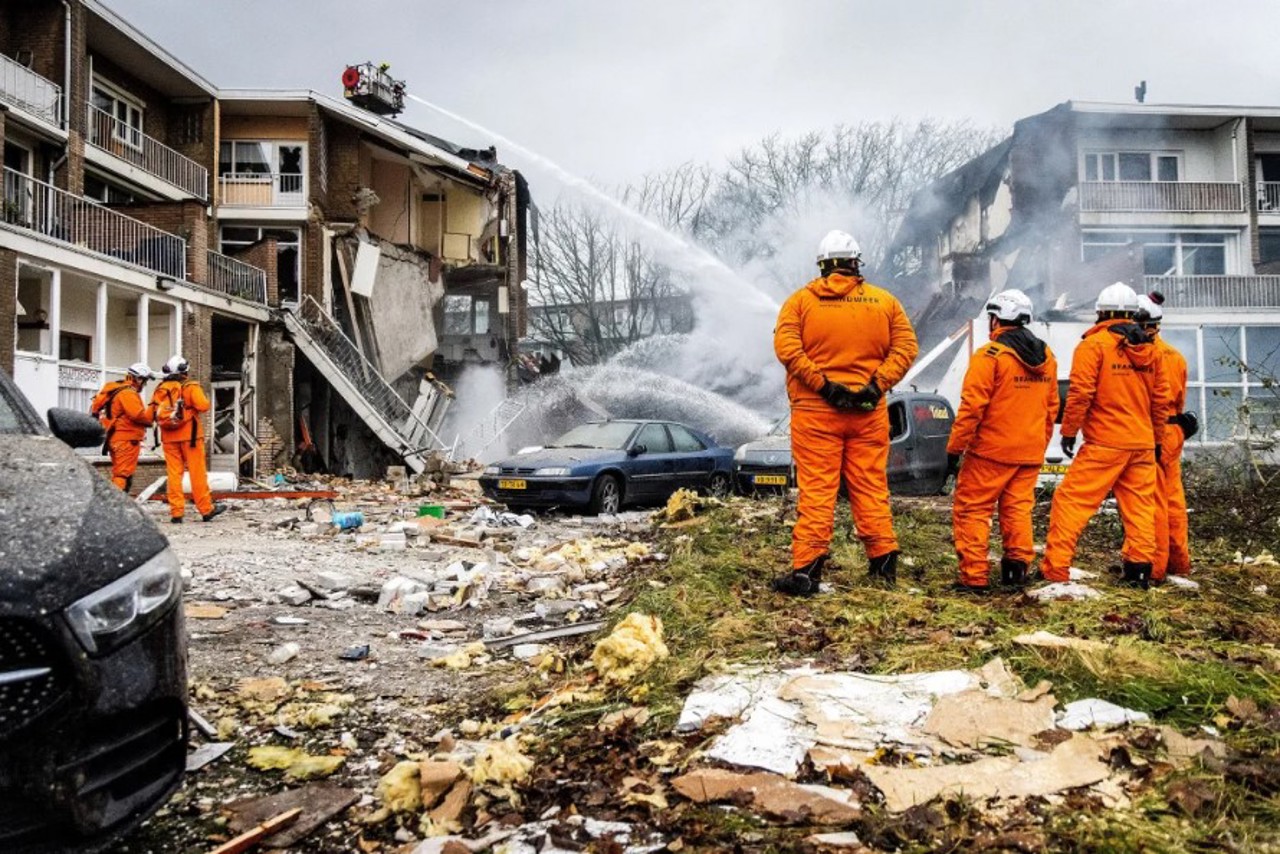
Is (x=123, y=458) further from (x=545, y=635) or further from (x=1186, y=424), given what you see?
(x=1186, y=424)

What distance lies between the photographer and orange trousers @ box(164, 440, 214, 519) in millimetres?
10422

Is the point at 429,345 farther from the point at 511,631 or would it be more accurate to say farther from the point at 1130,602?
the point at 1130,602

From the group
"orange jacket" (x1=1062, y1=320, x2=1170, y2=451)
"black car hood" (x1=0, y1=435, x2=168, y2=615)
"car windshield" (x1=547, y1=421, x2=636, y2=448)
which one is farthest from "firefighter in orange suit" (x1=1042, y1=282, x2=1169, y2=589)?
"car windshield" (x1=547, y1=421, x2=636, y2=448)

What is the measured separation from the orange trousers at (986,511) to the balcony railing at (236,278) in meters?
18.6

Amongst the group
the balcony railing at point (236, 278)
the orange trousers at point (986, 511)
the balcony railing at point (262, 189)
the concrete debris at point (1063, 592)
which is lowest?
the concrete debris at point (1063, 592)

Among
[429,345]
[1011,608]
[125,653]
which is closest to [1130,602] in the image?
[1011,608]

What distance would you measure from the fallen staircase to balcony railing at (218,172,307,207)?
3.06 metres

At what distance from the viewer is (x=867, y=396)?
16.7 feet

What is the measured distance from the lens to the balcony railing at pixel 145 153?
20266mm

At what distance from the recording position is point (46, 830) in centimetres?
207

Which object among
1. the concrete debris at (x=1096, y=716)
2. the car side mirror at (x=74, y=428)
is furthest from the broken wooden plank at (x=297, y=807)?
the concrete debris at (x=1096, y=716)

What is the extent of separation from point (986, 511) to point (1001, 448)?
380 mm

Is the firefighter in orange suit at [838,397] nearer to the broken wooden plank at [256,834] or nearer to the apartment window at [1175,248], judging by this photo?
the broken wooden plank at [256,834]

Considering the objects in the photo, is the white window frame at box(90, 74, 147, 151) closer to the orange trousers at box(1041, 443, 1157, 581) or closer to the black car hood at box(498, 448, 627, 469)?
the black car hood at box(498, 448, 627, 469)
